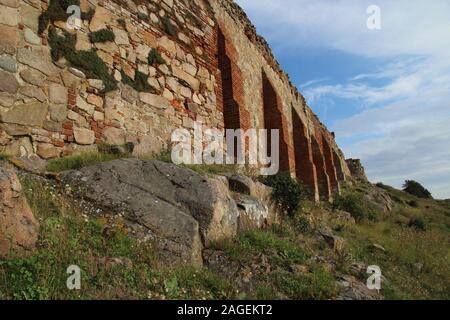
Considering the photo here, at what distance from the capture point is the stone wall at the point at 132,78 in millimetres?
5465

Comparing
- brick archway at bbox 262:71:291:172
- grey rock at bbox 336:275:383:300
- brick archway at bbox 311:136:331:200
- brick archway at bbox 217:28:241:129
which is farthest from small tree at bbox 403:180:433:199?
grey rock at bbox 336:275:383:300

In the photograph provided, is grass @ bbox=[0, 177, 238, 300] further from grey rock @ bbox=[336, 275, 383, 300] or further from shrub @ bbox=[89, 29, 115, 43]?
shrub @ bbox=[89, 29, 115, 43]

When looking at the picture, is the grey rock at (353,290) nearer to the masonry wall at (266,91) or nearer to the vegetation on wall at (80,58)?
the vegetation on wall at (80,58)

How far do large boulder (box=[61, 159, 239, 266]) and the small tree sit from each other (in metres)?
40.8

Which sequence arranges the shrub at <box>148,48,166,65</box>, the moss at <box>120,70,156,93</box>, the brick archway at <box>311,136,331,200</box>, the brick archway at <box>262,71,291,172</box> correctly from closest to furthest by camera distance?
the moss at <box>120,70,156,93</box>, the shrub at <box>148,48,166,65</box>, the brick archway at <box>262,71,291,172</box>, the brick archway at <box>311,136,331,200</box>

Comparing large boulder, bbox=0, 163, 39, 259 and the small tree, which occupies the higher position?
the small tree

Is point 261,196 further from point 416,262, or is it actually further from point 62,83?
point 62,83

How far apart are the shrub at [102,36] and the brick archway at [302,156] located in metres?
10.6

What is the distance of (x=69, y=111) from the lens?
603cm

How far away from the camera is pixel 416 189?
42.2 meters

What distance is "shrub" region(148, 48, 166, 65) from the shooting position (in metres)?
7.84

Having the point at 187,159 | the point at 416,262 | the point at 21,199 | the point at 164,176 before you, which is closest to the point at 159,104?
the point at 187,159

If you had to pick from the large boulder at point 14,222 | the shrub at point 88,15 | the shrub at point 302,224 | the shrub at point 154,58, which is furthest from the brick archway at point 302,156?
the large boulder at point 14,222

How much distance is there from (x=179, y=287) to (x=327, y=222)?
6251 mm
